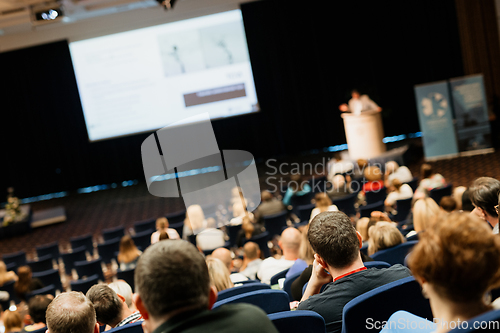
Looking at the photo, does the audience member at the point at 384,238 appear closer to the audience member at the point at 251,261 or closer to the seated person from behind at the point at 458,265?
the audience member at the point at 251,261

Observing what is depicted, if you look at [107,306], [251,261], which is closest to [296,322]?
[107,306]

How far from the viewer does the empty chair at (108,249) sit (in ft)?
24.4

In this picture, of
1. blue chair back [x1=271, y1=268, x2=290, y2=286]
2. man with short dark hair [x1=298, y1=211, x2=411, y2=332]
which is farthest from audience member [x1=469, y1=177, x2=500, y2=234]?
blue chair back [x1=271, y1=268, x2=290, y2=286]

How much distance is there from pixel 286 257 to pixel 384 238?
1115mm

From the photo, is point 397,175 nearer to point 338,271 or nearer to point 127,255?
point 127,255

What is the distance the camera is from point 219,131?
15305 mm

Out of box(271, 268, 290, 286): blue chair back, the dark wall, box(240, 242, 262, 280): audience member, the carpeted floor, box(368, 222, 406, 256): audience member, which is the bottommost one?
the carpeted floor

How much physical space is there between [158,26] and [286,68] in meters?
4.06

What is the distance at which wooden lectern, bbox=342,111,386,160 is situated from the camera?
1055 cm

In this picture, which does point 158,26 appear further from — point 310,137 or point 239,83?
point 310,137

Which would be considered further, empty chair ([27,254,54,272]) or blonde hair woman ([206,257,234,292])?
empty chair ([27,254,54,272])

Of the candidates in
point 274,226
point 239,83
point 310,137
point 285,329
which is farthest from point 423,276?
point 310,137

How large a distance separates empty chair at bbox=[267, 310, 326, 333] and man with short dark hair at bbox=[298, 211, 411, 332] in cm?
28

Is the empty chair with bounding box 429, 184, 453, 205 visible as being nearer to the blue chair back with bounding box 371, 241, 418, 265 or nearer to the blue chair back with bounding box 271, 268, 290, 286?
the blue chair back with bounding box 371, 241, 418, 265
